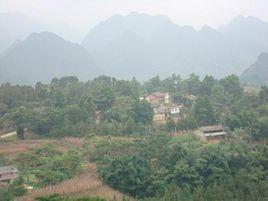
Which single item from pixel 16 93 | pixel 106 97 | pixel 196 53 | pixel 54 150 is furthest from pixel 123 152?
pixel 196 53

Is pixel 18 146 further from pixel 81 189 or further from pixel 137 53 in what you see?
pixel 137 53

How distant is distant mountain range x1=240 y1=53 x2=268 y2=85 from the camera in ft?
210

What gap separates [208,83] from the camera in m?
35.5

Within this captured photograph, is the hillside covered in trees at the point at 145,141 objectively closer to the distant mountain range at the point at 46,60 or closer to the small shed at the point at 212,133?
the small shed at the point at 212,133

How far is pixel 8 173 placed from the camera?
1845 cm

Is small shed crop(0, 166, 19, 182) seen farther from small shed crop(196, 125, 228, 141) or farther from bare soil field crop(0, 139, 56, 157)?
small shed crop(196, 125, 228, 141)

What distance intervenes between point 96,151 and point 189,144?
205 inches

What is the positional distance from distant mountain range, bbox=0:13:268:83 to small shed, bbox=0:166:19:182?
2018 inches

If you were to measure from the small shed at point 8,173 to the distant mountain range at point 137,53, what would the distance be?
51258 mm

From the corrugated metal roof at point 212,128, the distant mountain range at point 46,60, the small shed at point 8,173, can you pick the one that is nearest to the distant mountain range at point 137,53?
the distant mountain range at point 46,60

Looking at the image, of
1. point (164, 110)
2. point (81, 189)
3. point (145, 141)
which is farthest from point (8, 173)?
point (164, 110)

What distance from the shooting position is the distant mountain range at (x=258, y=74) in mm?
63906

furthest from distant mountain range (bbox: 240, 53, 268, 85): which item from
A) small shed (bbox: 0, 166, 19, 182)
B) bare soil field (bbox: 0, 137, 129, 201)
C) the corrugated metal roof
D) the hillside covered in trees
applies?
small shed (bbox: 0, 166, 19, 182)

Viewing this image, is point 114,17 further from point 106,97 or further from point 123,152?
point 123,152
